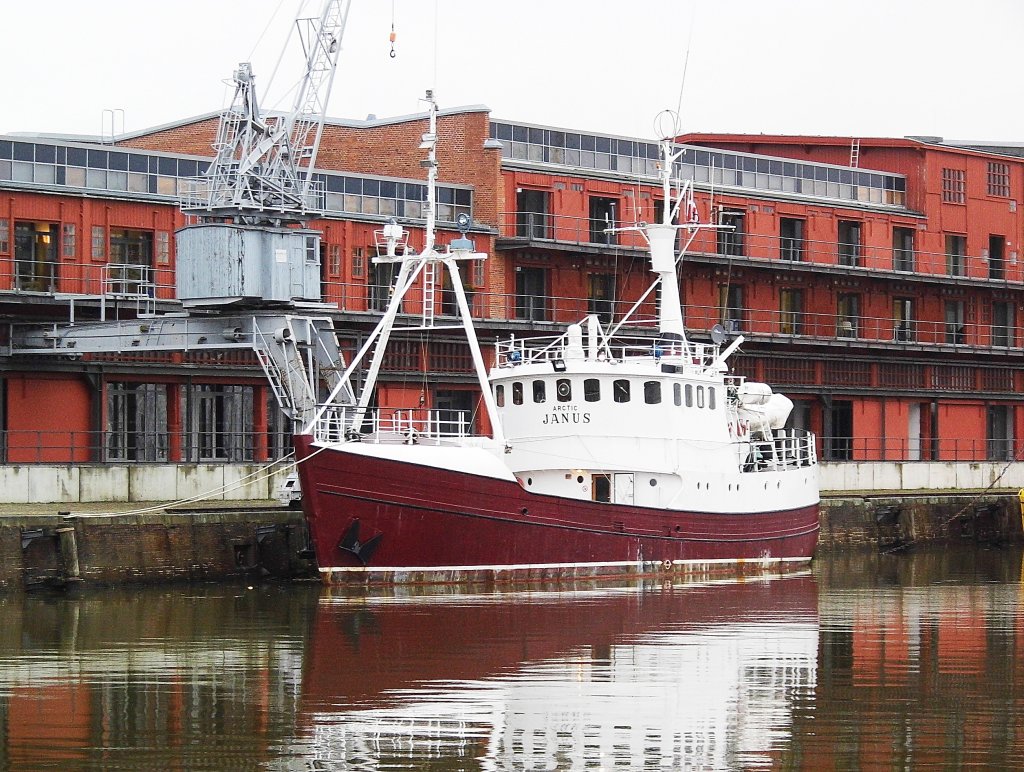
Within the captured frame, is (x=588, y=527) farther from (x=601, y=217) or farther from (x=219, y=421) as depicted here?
(x=601, y=217)

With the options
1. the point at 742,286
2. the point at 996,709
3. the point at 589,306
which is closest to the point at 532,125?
the point at 589,306

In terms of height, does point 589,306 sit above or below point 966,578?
above

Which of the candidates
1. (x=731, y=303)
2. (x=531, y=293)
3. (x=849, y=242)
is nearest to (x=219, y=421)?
(x=531, y=293)

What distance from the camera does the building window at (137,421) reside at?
51.5 meters

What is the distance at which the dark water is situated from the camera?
2053 centimetres

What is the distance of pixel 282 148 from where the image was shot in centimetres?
4562

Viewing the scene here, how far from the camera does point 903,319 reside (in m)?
73.1

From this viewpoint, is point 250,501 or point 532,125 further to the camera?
point 532,125

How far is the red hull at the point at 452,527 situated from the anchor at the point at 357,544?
0.02 metres

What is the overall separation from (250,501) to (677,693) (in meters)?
23.9

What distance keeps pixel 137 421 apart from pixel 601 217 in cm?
1943

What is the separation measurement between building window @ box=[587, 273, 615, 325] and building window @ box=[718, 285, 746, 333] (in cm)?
472

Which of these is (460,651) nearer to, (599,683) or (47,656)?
(599,683)

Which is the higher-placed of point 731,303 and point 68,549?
point 731,303
